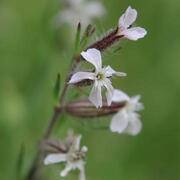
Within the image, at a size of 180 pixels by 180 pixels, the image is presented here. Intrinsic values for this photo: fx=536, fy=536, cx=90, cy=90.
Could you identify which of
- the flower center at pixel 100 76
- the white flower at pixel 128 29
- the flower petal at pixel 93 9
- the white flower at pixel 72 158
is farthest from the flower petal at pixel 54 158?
the flower petal at pixel 93 9

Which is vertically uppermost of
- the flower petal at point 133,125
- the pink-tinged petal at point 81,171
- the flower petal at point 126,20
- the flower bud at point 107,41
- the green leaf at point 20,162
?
the flower petal at point 126,20

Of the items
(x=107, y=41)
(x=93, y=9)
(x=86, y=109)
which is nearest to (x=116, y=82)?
(x=93, y=9)

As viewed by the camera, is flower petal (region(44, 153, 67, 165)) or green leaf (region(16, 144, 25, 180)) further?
green leaf (region(16, 144, 25, 180))

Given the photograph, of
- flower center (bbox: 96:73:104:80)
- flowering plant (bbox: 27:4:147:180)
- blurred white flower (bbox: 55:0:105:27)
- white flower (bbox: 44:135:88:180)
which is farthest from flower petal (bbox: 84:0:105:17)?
flower center (bbox: 96:73:104:80)

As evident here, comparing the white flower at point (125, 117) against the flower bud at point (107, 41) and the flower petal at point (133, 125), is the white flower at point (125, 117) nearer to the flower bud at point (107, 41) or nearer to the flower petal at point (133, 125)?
the flower petal at point (133, 125)

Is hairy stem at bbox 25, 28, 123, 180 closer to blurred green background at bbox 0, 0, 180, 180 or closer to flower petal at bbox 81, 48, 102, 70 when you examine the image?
flower petal at bbox 81, 48, 102, 70

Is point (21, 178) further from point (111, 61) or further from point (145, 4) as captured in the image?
point (145, 4)
